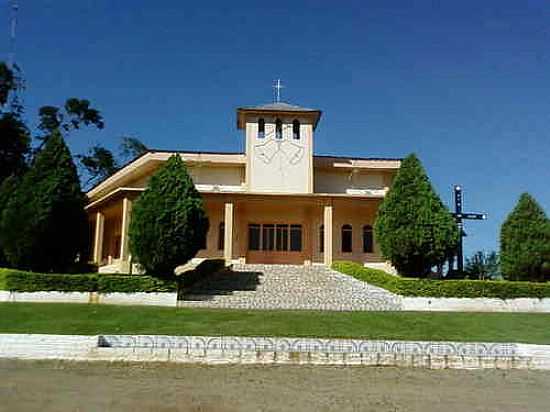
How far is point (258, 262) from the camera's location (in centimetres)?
2756

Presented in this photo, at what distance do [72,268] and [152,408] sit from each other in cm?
1313

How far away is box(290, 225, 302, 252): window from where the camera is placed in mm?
27953

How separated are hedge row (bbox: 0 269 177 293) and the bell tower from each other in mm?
11621

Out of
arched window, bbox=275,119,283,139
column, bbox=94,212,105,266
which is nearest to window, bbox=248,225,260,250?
arched window, bbox=275,119,283,139

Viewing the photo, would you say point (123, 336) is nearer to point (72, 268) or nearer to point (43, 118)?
point (72, 268)

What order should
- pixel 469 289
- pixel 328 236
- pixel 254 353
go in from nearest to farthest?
pixel 254 353 < pixel 469 289 < pixel 328 236

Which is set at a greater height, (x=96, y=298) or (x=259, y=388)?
(x=96, y=298)

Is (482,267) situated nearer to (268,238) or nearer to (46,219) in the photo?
(268,238)

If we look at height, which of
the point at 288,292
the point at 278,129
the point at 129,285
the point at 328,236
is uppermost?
the point at 278,129

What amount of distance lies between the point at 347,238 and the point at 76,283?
14.6m

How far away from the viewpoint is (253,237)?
1104 inches

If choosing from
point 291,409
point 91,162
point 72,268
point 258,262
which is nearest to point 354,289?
point 258,262

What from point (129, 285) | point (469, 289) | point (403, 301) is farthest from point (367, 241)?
point (129, 285)

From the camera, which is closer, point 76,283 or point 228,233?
point 76,283
